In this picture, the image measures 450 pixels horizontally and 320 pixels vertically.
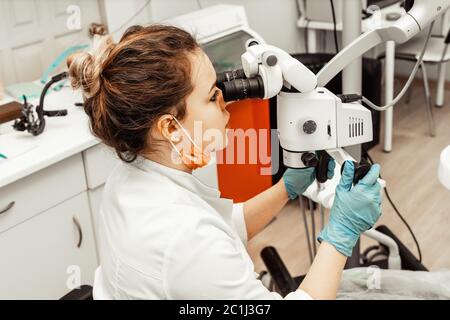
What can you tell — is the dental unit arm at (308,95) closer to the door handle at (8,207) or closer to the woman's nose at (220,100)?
the woman's nose at (220,100)

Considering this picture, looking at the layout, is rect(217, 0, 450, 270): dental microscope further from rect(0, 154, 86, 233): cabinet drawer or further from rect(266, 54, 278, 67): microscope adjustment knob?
rect(0, 154, 86, 233): cabinet drawer

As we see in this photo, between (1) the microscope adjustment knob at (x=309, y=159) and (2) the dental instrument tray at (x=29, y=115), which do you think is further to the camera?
(2) the dental instrument tray at (x=29, y=115)

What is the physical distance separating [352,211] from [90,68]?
2.02ft

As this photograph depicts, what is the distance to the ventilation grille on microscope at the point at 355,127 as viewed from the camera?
1291 mm

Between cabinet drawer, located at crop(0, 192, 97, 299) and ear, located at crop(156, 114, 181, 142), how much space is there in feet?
3.10

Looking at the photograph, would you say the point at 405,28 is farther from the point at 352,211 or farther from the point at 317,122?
the point at 352,211

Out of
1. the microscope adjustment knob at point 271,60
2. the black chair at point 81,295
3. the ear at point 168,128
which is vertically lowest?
the black chair at point 81,295

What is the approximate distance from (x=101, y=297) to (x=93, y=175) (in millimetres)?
892

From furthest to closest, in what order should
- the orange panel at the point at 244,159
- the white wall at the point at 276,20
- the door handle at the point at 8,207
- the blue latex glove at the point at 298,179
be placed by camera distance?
the white wall at the point at 276,20
the orange panel at the point at 244,159
the door handle at the point at 8,207
the blue latex glove at the point at 298,179

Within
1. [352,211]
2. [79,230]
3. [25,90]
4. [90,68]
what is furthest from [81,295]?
[25,90]

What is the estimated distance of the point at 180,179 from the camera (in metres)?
1.19

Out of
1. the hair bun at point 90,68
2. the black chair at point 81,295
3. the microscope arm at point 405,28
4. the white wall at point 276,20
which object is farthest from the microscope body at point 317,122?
the white wall at point 276,20

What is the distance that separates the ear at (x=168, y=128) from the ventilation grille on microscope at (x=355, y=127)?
1.27 ft

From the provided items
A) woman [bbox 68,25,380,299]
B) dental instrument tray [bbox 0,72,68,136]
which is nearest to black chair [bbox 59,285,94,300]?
woman [bbox 68,25,380,299]
